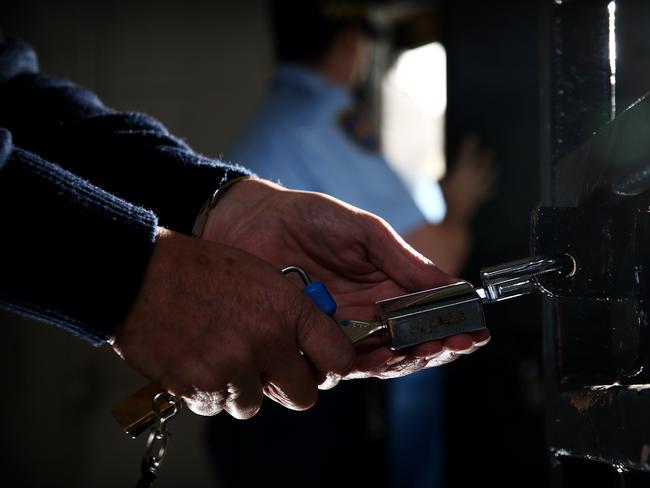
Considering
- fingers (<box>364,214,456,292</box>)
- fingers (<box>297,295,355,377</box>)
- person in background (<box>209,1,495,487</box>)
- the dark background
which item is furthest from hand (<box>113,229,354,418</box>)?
the dark background

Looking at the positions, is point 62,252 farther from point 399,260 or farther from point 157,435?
point 399,260

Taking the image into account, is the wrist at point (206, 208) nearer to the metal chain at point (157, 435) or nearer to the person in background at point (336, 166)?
the metal chain at point (157, 435)

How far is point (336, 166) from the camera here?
1.72m

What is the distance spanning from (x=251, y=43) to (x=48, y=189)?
227cm

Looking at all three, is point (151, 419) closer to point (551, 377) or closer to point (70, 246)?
point (70, 246)

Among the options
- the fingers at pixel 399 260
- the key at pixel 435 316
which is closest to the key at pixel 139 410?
the key at pixel 435 316

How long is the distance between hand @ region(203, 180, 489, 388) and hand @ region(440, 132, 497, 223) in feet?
2.95

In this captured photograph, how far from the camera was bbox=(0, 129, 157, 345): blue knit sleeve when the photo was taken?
0.58 meters

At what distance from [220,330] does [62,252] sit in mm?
129

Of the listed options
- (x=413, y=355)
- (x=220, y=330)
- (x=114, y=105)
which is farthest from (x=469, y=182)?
(x=114, y=105)

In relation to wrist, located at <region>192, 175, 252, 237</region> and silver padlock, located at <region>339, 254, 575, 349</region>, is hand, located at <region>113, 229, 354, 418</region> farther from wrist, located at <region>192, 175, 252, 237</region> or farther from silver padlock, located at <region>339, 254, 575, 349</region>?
wrist, located at <region>192, 175, 252, 237</region>

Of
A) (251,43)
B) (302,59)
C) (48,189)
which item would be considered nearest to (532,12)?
(302,59)

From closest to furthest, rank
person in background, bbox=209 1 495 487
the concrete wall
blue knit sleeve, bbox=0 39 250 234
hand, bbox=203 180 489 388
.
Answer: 1. hand, bbox=203 180 489 388
2. blue knit sleeve, bbox=0 39 250 234
3. person in background, bbox=209 1 495 487
4. the concrete wall

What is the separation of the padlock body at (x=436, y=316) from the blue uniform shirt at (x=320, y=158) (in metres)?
1.05
